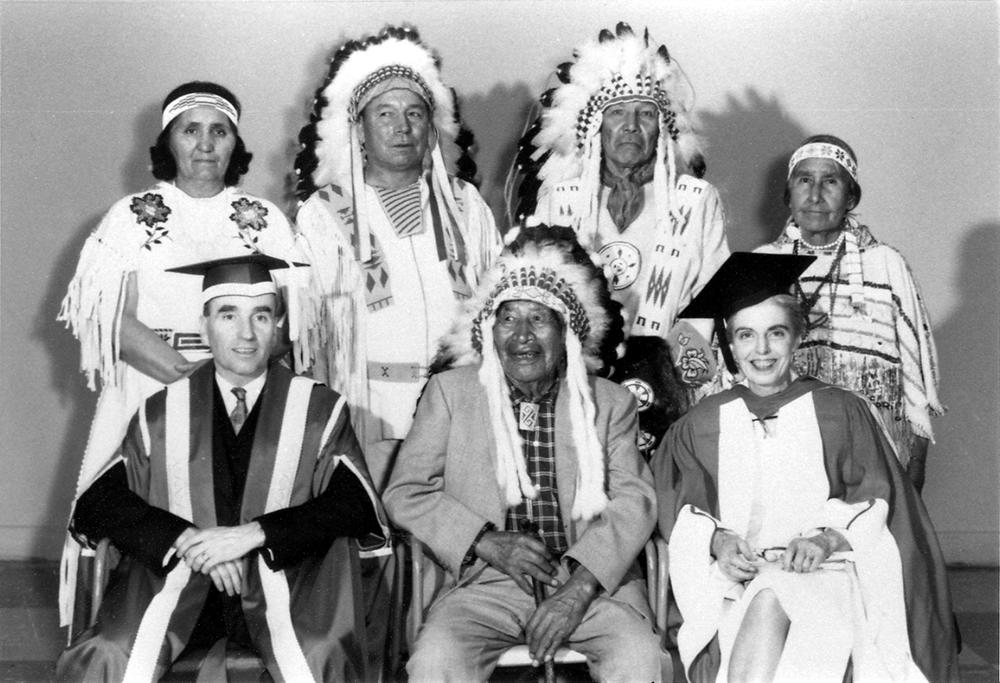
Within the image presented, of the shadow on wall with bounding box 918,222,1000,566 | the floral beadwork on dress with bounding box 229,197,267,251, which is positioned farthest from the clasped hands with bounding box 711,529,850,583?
the shadow on wall with bounding box 918,222,1000,566

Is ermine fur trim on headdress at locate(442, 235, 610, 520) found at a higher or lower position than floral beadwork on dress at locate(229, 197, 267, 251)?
lower

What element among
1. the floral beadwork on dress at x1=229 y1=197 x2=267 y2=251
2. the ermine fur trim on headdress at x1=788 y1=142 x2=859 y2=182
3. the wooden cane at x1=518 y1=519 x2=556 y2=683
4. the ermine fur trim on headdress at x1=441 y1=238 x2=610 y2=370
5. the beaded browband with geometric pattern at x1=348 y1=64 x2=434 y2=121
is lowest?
the wooden cane at x1=518 y1=519 x2=556 y2=683

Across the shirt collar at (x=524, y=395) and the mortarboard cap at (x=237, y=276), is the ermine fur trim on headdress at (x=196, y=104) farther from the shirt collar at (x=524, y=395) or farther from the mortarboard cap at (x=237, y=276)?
the shirt collar at (x=524, y=395)

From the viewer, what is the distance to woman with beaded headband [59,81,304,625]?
4156 millimetres

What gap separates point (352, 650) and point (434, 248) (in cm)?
159

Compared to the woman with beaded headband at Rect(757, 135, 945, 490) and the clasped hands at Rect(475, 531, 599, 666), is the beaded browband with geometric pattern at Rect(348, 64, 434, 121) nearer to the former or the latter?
the woman with beaded headband at Rect(757, 135, 945, 490)

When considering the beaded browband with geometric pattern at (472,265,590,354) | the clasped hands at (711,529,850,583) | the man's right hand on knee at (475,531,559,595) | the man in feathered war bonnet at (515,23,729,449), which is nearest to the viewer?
the clasped hands at (711,529,850,583)

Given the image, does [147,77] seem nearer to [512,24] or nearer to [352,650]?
[512,24]

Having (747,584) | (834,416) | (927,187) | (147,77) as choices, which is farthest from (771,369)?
(147,77)

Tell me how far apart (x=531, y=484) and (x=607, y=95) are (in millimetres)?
1505

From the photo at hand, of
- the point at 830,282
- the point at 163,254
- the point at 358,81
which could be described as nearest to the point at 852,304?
the point at 830,282

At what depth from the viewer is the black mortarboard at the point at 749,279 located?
363cm

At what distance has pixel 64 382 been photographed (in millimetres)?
5457

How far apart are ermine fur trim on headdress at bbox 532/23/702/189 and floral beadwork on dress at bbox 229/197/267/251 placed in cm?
102
